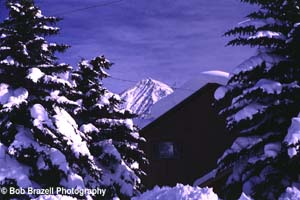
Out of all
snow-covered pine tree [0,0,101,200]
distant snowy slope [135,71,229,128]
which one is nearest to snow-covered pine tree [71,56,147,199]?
snow-covered pine tree [0,0,101,200]

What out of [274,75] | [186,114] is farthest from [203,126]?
[274,75]

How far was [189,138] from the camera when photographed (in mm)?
25375

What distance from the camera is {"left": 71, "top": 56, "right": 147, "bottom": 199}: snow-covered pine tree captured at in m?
18.4

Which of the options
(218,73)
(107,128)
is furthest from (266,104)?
(218,73)

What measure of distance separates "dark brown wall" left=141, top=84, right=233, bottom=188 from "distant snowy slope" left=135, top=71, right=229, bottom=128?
25 cm

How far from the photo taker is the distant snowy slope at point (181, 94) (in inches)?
992

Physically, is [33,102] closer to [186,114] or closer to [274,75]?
[274,75]

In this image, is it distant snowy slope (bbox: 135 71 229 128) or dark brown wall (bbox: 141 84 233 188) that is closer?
dark brown wall (bbox: 141 84 233 188)

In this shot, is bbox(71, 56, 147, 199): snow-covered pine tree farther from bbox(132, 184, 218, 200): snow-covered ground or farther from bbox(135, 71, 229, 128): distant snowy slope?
bbox(132, 184, 218, 200): snow-covered ground

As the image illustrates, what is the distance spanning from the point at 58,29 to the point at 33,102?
2.80 meters

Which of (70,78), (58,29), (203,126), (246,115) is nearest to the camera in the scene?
(246,115)

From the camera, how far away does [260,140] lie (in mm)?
12602

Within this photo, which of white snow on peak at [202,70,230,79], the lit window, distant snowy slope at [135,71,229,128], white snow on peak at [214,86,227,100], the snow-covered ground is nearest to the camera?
the snow-covered ground

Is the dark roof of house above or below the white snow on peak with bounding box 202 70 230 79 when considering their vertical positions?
below
